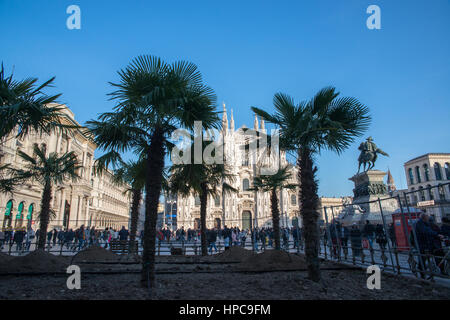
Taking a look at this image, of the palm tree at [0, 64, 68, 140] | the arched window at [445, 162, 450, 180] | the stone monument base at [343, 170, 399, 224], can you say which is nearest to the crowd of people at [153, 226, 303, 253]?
the stone monument base at [343, 170, 399, 224]

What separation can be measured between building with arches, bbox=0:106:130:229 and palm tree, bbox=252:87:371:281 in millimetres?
10006

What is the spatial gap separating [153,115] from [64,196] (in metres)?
35.4

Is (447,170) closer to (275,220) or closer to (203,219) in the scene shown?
(275,220)

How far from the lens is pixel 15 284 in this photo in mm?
6051

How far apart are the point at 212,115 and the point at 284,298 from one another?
4.28m

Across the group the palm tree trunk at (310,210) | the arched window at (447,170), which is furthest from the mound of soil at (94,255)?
the arched window at (447,170)

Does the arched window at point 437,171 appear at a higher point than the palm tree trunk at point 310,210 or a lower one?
higher

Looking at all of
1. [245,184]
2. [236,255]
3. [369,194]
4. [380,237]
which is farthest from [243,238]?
[245,184]

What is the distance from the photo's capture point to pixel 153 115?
20.0 ft

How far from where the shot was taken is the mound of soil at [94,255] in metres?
11.1

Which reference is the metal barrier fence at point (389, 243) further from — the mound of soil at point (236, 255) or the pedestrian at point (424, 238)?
the mound of soil at point (236, 255)

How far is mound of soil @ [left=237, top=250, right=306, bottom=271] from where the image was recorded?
8.12m
